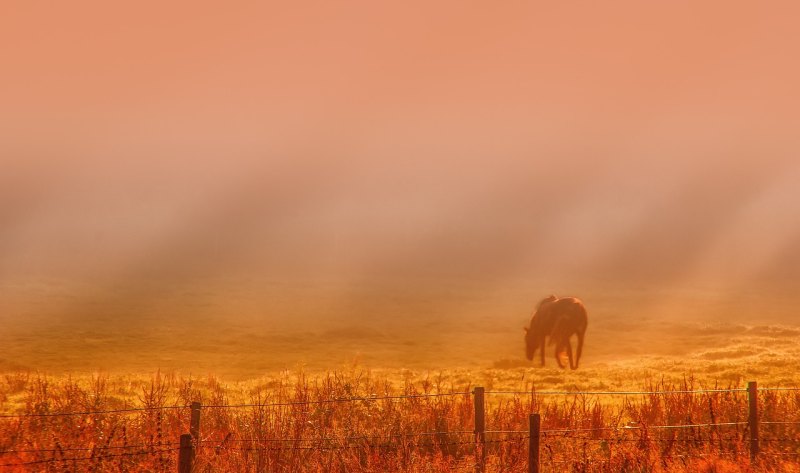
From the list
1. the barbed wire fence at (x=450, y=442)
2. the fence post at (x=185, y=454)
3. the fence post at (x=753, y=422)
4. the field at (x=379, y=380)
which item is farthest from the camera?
the fence post at (x=753, y=422)

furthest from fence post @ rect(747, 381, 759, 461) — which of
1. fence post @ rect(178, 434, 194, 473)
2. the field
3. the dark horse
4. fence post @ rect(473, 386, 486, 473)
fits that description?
the dark horse

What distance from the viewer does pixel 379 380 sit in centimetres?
2033

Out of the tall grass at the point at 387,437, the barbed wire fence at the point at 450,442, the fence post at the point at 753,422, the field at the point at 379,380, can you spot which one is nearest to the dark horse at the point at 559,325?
the field at the point at 379,380

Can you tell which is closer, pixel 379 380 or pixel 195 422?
pixel 195 422

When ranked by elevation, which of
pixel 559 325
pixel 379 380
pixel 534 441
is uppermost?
pixel 559 325

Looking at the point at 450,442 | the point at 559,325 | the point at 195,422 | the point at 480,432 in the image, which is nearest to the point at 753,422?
the point at 480,432

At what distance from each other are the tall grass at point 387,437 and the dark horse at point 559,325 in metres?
16.6

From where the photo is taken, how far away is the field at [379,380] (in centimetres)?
1061

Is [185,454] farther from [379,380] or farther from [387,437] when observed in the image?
[379,380]

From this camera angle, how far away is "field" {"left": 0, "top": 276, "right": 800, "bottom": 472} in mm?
10609

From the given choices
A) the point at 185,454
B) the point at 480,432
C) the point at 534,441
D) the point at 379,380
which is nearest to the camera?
the point at 185,454

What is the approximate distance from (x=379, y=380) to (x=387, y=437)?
848cm

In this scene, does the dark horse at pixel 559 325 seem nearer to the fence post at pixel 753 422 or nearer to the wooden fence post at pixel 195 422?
the fence post at pixel 753 422

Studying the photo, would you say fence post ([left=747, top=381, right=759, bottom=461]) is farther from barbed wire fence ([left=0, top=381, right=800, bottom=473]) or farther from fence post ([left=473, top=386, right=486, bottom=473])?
fence post ([left=473, top=386, right=486, bottom=473])
